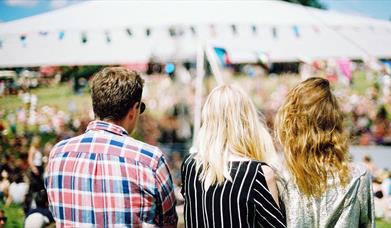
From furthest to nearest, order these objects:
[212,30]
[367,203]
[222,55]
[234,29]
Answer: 1. [222,55]
2. [212,30]
3. [234,29]
4. [367,203]

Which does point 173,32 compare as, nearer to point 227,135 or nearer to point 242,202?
point 227,135

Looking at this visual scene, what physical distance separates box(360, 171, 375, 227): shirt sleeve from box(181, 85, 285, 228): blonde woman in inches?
11.6

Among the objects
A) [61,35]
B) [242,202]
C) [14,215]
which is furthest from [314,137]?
[14,215]

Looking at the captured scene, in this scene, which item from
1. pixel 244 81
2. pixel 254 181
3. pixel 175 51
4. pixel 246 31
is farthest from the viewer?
pixel 244 81

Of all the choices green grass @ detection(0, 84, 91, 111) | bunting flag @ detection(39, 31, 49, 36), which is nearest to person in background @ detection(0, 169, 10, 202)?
bunting flag @ detection(39, 31, 49, 36)

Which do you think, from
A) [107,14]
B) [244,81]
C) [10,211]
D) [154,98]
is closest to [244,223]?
[107,14]

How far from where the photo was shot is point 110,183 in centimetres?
157

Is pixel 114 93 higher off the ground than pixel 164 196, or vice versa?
pixel 114 93

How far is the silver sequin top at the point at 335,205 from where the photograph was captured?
164 centimetres

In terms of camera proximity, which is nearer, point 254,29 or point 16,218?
point 254,29

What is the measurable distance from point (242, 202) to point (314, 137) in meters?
0.36

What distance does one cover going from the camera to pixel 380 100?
16.4 m

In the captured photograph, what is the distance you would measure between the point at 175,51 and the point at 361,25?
172 cm

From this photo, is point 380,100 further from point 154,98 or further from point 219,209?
point 219,209
